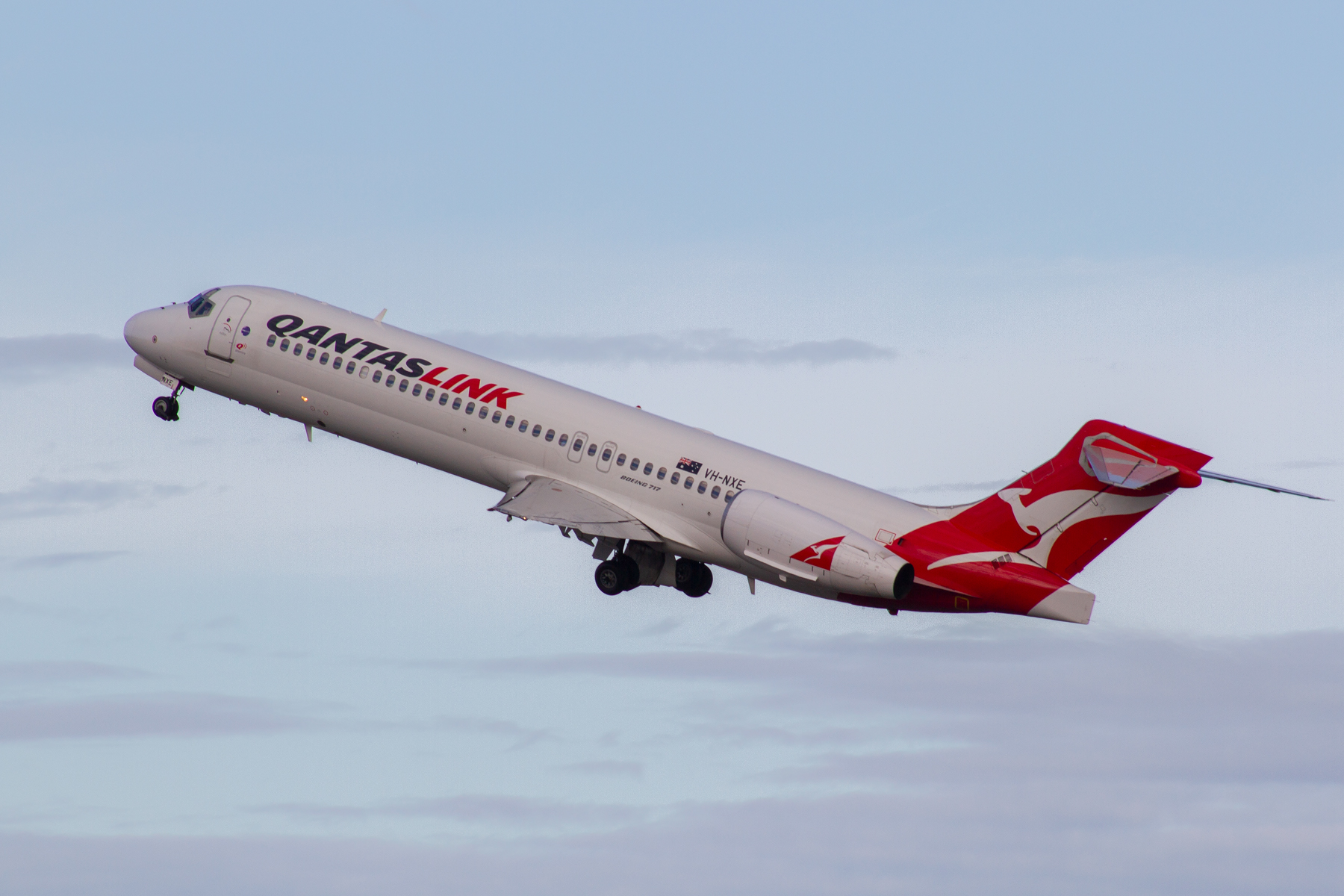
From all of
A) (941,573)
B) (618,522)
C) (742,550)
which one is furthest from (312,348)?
(941,573)

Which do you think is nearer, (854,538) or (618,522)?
(854,538)

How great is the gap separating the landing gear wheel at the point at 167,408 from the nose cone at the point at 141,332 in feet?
4.18

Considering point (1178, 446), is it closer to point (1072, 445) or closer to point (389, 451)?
point (1072, 445)

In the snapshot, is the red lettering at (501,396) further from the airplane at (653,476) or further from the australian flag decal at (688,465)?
the australian flag decal at (688,465)

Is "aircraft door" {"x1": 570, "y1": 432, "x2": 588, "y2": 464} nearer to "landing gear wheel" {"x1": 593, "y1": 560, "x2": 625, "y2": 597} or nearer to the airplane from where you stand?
the airplane

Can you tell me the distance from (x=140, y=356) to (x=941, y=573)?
22.2m

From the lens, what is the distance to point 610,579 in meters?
45.6

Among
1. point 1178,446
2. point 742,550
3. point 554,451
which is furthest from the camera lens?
point 554,451

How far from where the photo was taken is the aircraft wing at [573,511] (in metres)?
44.0

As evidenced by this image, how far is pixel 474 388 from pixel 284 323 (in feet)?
18.4

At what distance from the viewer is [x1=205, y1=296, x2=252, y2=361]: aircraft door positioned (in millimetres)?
49156

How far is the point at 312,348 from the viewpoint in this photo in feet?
158

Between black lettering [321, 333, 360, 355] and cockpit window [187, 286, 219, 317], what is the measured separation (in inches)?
147

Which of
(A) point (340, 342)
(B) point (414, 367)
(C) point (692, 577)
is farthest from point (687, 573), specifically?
(A) point (340, 342)
